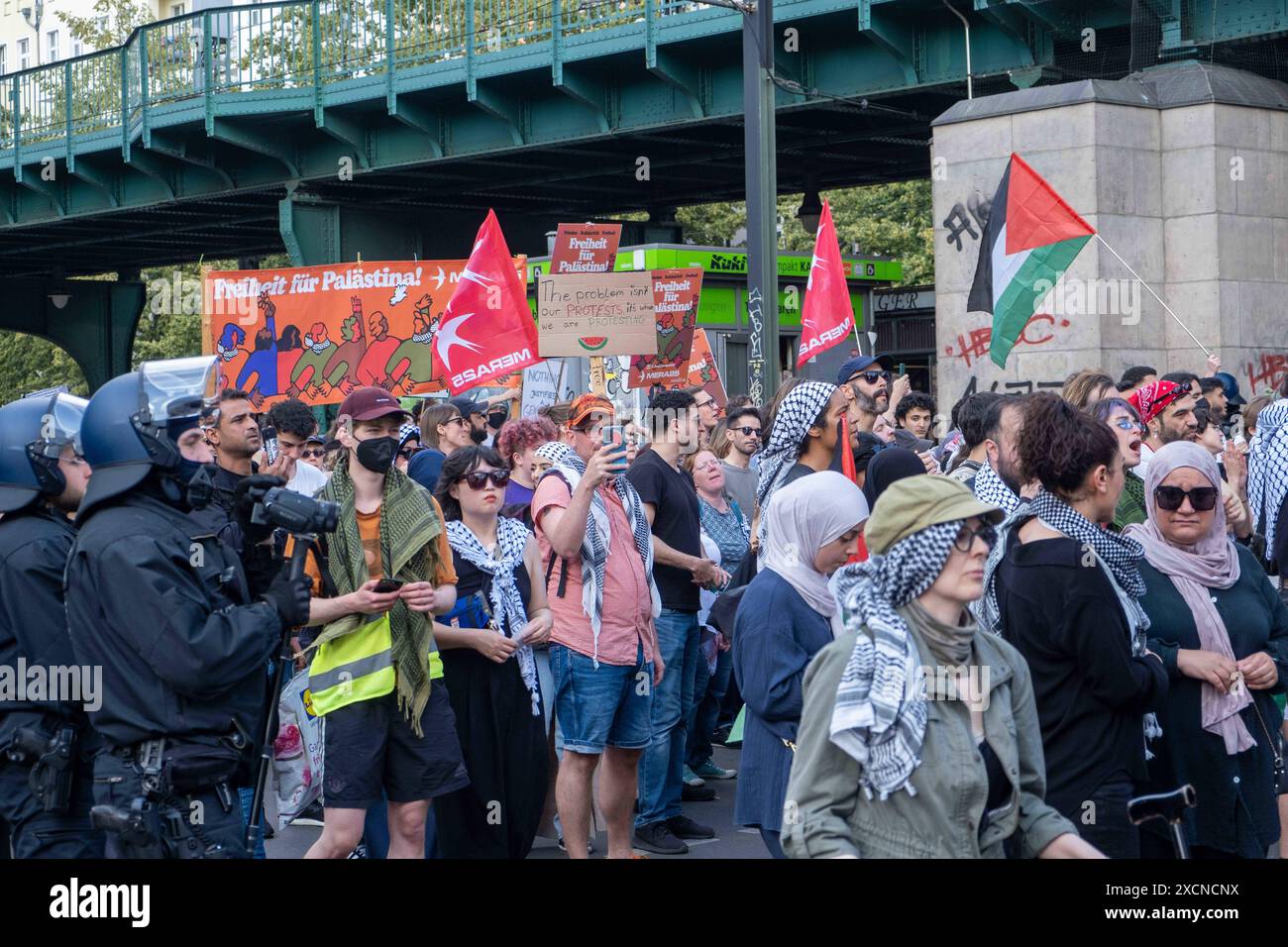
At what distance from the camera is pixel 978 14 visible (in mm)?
18922

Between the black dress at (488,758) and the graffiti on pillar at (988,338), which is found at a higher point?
the graffiti on pillar at (988,338)

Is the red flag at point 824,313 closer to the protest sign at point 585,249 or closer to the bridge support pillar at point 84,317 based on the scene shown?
the protest sign at point 585,249

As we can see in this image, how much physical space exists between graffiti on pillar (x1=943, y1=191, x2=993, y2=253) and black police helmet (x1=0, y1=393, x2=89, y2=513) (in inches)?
445

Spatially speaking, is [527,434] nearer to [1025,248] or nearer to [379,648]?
[379,648]

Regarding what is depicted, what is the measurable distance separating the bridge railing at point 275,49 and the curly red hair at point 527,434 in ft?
41.8

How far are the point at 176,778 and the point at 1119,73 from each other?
1401 cm

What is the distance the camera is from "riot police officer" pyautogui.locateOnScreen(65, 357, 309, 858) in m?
4.40

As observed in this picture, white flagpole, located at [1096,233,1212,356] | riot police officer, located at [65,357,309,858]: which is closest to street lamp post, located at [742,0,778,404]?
white flagpole, located at [1096,233,1212,356]

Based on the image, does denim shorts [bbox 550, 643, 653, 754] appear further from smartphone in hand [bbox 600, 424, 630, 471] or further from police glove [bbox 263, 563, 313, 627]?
police glove [bbox 263, 563, 313, 627]

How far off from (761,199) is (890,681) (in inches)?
408

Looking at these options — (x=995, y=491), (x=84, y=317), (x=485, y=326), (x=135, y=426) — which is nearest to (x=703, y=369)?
(x=485, y=326)

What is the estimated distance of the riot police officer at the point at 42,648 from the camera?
4.73m

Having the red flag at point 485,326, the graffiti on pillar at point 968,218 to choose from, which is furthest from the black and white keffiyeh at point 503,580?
the graffiti on pillar at point 968,218
